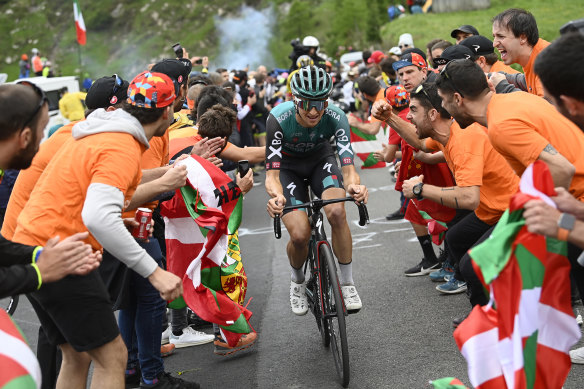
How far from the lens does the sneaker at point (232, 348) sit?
6.14 meters

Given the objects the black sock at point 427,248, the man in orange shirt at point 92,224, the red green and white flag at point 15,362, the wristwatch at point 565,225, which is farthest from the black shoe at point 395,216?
the red green and white flag at point 15,362

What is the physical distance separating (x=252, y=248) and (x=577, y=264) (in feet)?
21.9

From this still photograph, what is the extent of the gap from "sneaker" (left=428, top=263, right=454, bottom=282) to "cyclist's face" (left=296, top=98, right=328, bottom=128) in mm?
2500

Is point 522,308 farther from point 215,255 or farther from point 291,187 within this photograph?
point 291,187

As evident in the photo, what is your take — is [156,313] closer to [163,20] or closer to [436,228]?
[436,228]

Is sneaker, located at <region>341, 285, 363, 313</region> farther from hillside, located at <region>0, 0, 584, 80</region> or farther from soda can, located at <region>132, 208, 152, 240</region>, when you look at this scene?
hillside, located at <region>0, 0, 584, 80</region>

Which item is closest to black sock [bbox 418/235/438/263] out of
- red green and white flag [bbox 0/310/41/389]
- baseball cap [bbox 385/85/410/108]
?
baseball cap [bbox 385/85/410/108]

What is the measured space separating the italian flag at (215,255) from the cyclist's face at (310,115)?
82 cm

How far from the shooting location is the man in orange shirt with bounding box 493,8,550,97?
616 centimetres

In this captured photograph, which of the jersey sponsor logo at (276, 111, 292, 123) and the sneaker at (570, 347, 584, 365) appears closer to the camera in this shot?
the sneaker at (570, 347, 584, 365)

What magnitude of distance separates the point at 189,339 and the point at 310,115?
229cm

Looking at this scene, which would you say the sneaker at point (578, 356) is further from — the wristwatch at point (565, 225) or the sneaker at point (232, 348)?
the sneaker at point (232, 348)

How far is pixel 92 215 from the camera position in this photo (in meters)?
3.62

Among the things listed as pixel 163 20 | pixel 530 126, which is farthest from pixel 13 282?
pixel 163 20
